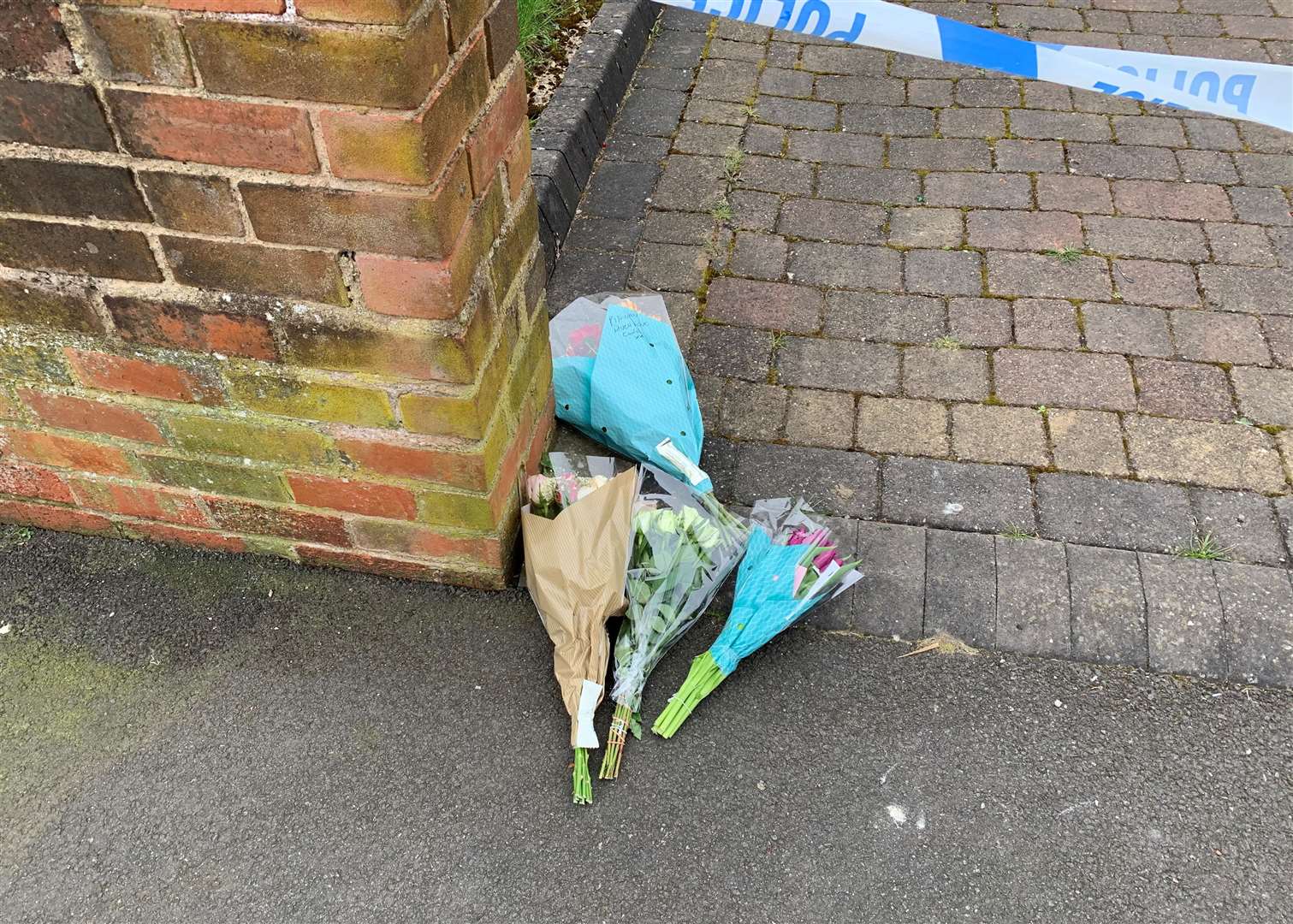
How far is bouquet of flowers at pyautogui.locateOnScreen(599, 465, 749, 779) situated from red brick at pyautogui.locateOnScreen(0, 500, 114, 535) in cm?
128

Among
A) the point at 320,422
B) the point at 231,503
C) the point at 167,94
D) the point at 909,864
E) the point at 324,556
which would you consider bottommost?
the point at 909,864

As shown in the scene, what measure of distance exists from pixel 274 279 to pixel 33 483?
1.03 m

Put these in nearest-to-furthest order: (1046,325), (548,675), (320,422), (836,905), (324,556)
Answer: (836,905)
(320,422)
(548,675)
(324,556)
(1046,325)

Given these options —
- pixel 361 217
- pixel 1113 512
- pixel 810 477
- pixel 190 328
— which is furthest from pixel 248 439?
pixel 1113 512

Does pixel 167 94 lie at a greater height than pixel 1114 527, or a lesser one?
greater

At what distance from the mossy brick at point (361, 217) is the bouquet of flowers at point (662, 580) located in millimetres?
807

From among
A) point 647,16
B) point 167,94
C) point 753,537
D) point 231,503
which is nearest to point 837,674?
point 753,537

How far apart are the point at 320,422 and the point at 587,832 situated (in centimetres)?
94

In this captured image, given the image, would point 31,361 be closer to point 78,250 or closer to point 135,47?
point 78,250

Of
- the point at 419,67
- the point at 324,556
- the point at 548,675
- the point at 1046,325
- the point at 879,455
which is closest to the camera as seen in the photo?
the point at 419,67

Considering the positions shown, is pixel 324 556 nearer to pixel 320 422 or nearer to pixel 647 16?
pixel 320 422

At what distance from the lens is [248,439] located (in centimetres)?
193

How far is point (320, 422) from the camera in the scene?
1864 millimetres

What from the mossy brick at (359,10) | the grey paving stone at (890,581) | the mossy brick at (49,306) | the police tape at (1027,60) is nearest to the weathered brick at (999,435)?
the grey paving stone at (890,581)
